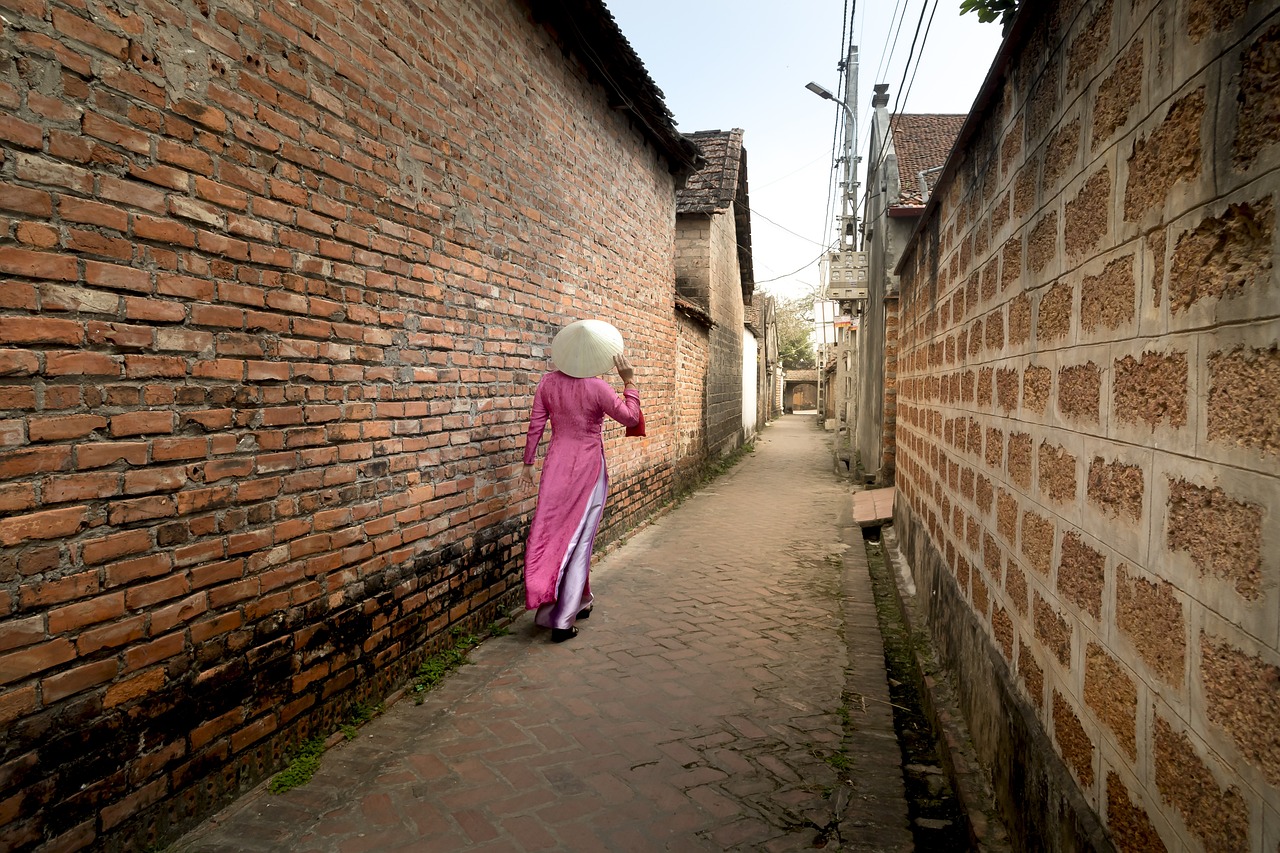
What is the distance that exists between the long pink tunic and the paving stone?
51cm

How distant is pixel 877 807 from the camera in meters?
2.84

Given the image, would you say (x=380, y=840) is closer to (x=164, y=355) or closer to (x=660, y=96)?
(x=164, y=355)

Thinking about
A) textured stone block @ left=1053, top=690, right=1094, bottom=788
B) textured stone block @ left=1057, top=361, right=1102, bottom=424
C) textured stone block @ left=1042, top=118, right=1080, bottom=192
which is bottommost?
textured stone block @ left=1053, top=690, right=1094, bottom=788

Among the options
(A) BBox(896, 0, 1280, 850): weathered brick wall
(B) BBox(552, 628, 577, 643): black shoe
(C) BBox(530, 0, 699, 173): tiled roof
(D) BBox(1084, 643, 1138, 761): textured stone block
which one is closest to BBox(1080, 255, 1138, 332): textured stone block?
(A) BBox(896, 0, 1280, 850): weathered brick wall

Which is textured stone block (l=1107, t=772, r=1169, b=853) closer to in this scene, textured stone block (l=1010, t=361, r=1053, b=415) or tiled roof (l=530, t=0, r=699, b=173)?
textured stone block (l=1010, t=361, r=1053, b=415)

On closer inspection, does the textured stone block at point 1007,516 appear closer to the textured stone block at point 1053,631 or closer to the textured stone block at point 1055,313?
the textured stone block at point 1053,631

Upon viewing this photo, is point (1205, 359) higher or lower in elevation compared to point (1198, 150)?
lower

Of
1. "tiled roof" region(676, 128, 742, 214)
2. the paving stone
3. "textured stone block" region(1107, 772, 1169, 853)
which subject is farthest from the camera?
"tiled roof" region(676, 128, 742, 214)

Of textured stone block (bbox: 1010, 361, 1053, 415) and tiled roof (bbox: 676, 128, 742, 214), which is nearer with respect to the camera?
textured stone block (bbox: 1010, 361, 1053, 415)

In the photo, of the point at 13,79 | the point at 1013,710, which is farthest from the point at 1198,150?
the point at 13,79

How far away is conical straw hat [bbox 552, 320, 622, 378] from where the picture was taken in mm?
4570

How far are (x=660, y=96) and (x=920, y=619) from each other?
5589 millimetres

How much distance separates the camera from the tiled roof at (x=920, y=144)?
46.1ft

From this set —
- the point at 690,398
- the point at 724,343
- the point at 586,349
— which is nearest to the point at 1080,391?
the point at 586,349
